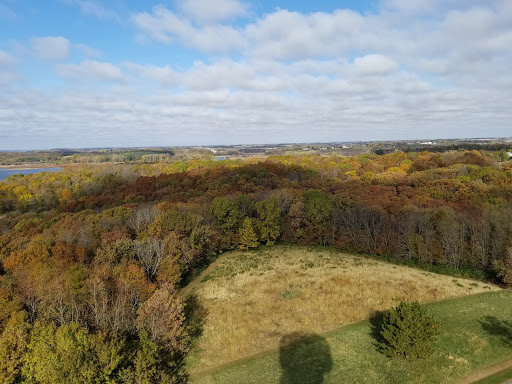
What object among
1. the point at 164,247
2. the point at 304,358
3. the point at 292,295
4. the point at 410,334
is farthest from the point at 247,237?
the point at 410,334

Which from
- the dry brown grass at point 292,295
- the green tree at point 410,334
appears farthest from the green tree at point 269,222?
the green tree at point 410,334

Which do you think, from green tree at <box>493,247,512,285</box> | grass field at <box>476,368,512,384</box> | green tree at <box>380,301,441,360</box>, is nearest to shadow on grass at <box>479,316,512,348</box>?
grass field at <box>476,368,512,384</box>

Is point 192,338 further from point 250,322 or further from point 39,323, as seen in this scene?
point 39,323

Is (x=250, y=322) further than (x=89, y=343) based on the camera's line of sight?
Yes

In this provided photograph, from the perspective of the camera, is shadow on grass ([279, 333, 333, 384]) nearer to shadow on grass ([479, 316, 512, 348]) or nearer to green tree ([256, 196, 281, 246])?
shadow on grass ([479, 316, 512, 348])

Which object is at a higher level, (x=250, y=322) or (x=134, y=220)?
(x=134, y=220)

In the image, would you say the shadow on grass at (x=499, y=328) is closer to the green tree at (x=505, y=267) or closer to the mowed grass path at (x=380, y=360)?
the mowed grass path at (x=380, y=360)

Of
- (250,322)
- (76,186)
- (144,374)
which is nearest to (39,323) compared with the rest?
(144,374)
